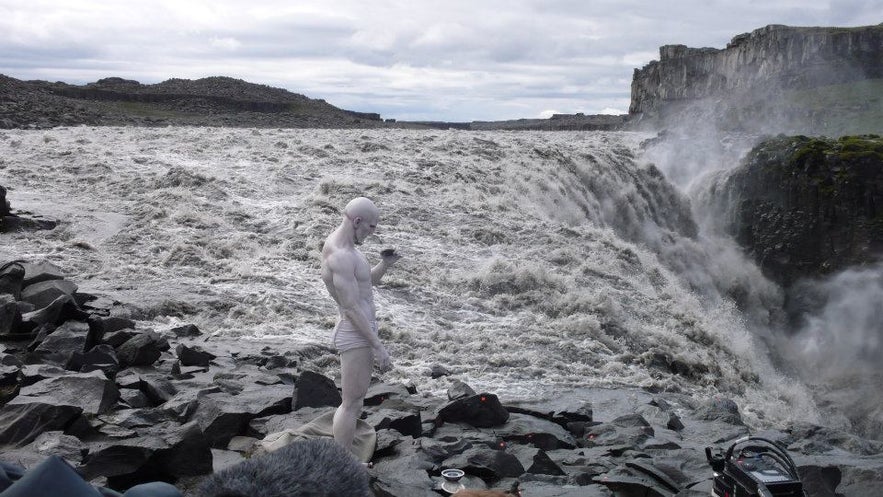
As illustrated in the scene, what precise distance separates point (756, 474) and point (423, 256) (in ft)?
43.3

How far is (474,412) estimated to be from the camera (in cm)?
944

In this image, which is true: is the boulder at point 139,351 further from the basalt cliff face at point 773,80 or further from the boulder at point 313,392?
the basalt cliff face at point 773,80

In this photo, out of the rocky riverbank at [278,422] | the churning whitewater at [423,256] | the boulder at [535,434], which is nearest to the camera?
the rocky riverbank at [278,422]

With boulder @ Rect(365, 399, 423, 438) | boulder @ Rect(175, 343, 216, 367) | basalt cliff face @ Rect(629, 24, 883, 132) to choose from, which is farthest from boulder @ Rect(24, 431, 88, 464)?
basalt cliff face @ Rect(629, 24, 883, 132)

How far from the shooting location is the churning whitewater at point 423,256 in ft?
47.5

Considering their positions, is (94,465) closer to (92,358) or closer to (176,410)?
(176,410)

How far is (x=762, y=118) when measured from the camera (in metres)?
90.4

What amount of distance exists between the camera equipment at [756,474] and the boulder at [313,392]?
13.9 feet

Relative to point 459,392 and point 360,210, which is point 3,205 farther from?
point 360,210

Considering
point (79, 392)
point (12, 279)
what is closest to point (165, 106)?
point (12, 279)

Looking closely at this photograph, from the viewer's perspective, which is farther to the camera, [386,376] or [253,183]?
[253,183]

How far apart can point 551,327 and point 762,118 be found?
83.2 metres

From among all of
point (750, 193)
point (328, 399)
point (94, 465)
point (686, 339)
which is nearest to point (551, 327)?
point (686, 339)

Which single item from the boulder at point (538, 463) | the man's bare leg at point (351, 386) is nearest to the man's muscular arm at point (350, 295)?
the man's bare leg at point (351, 386)
